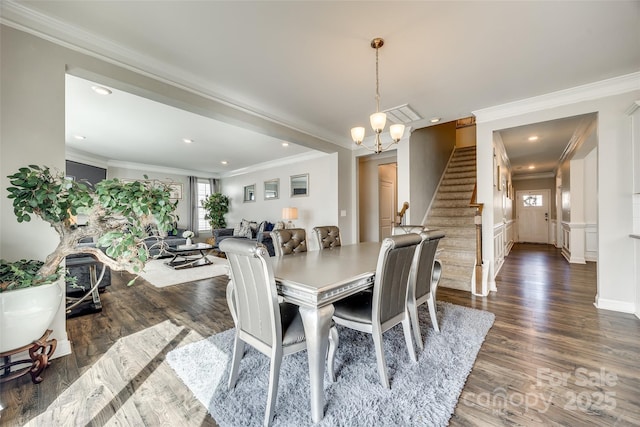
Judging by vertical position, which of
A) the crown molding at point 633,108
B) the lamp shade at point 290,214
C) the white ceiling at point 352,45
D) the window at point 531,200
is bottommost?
the lamp shade at point 290,214

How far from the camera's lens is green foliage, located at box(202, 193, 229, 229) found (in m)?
8.16

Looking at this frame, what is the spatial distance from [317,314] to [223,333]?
1.50m

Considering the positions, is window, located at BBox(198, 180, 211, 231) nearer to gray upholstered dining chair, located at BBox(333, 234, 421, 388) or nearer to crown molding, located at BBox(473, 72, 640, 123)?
gray upholstered dining chair, located at BBox(333, 234, 421, 388)

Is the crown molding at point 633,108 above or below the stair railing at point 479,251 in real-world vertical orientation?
above

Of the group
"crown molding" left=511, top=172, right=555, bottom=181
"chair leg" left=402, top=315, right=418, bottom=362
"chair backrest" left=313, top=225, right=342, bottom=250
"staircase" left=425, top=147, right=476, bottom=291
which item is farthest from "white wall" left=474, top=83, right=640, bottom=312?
"crown molding" left=511, top=172, right=555, bottom=181

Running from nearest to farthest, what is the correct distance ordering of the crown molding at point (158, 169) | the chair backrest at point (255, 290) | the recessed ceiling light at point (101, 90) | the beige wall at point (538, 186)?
the chair backrest at point (255, 290) → the recessed ceiling light at point (101, 90) → the crown molding at point (158, 169) → the beige wall at point (538, 186)

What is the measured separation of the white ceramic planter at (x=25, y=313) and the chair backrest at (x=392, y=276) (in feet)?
6.91

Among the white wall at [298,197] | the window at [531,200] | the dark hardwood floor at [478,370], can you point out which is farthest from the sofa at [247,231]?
the window at [531,200]

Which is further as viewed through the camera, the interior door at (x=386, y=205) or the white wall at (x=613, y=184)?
the interior door at (x=386, y=205)

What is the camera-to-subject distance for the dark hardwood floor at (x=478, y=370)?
1.38 meters

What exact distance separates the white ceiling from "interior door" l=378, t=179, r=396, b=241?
126 inches

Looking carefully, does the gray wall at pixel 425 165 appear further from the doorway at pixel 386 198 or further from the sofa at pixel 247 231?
the sofa at pixel 247 231

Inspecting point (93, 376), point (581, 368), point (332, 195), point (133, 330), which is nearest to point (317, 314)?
point (93, 376)

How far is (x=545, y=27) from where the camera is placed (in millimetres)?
1935
